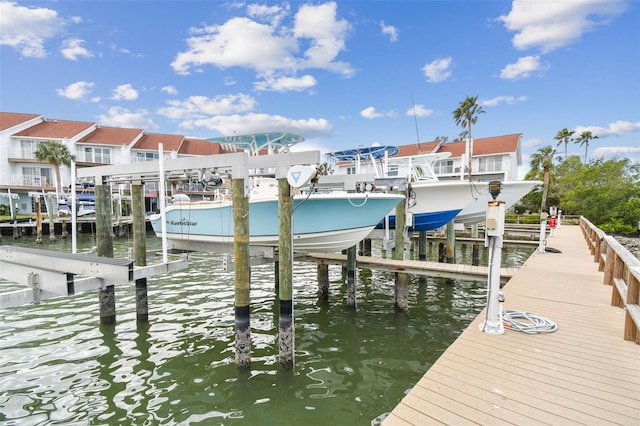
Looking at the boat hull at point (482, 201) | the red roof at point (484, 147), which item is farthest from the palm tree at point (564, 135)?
the boat hull at point (482, 201)

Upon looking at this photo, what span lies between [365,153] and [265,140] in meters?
4.24

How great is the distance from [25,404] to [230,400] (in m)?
2.84

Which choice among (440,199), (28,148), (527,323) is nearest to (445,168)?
(440,199)

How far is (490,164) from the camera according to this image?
3775 cm

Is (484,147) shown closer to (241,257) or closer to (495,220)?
(495,220)

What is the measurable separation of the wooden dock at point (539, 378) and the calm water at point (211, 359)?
1.70 metres

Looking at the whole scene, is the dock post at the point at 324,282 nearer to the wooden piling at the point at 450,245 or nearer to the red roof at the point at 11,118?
the wooden piling at the point at 450,245

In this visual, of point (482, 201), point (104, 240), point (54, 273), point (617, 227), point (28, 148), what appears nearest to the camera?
point (54, 273)

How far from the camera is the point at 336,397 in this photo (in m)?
5.00

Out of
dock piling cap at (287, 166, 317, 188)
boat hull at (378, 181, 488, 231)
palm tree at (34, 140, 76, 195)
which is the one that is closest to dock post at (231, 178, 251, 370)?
dock piling cap at (287, 166, 317, 188)

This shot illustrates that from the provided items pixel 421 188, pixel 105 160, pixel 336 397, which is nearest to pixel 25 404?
pixel 336 397

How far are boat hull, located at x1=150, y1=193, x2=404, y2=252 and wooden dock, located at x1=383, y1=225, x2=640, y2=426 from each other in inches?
140

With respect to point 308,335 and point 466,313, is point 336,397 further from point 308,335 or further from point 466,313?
point 466,313

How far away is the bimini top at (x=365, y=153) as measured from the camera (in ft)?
42.5
